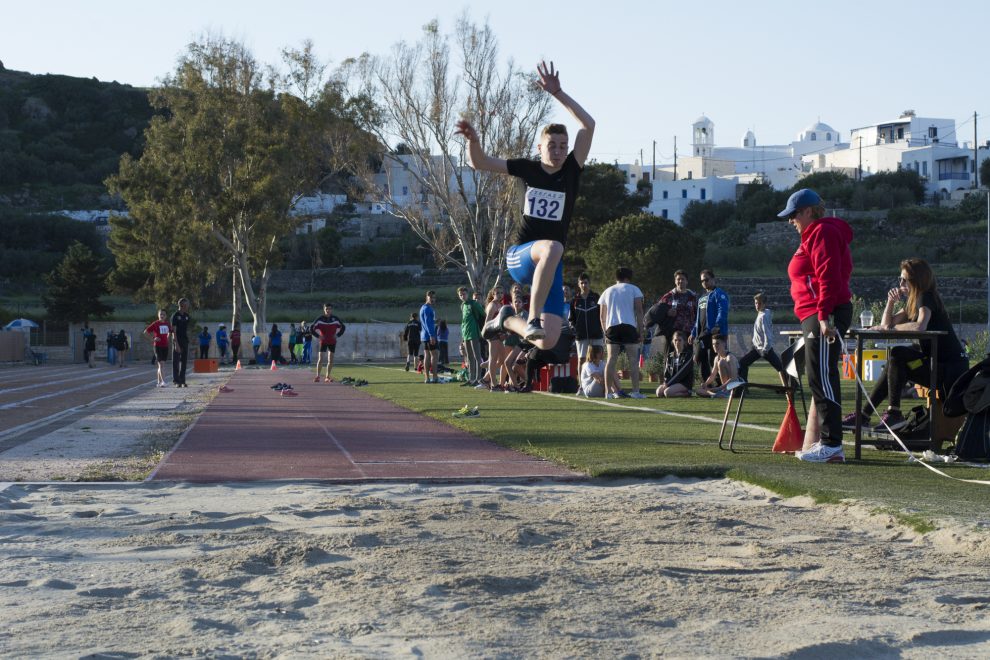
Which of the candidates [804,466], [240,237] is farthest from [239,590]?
[240,237]

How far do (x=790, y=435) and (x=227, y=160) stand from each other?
4773 centimetres

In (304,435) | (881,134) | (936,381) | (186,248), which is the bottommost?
(304,435)

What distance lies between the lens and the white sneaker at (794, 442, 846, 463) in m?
8.75

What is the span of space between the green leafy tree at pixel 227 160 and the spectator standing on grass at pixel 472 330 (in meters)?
32.7

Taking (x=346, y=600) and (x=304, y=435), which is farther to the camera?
(x=304, y=435)

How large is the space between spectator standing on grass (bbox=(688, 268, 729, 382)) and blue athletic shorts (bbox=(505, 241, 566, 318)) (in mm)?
9253

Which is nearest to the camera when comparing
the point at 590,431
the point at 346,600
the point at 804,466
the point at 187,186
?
the point at 346,600

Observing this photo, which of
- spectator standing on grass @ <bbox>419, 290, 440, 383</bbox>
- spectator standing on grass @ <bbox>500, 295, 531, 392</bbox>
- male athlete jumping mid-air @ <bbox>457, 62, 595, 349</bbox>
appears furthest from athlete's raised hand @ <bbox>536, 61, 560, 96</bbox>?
spectator standing on grass @ <bbox>419, 290, 440, 383</bbox>

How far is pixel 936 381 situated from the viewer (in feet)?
29.8

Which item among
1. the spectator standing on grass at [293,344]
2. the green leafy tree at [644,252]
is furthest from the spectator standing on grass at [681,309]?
the green leafy tree at [644,252]

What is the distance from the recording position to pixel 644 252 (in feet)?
175

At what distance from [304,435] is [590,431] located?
9.97ft

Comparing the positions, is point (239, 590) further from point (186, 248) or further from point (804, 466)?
point (186, 248)

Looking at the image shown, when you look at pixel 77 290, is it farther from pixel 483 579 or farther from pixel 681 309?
pixel 483 579
